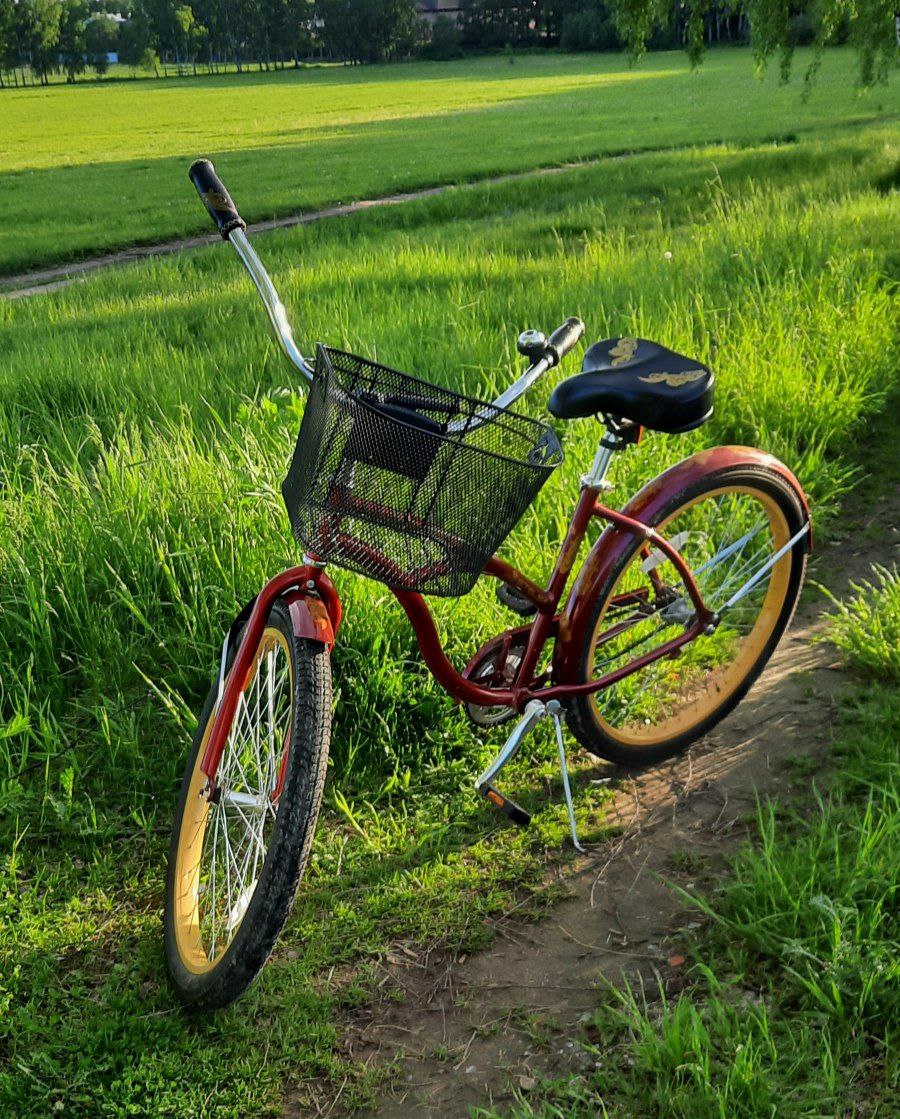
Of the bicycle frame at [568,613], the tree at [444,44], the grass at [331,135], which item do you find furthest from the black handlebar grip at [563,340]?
the tree at [444,44]

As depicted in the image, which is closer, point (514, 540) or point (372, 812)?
point (372, 812)

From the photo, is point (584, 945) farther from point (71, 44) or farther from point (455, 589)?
point (71, 44)

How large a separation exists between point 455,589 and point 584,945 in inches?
40.2

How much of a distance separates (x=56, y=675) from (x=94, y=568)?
414 millimetres

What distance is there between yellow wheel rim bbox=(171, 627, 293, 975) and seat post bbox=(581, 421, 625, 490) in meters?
0.88

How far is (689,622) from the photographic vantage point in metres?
3.12

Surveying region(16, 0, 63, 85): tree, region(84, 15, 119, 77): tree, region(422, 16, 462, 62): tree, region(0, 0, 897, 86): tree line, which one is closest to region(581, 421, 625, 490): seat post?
region(0, 0, 897, 86): tree line

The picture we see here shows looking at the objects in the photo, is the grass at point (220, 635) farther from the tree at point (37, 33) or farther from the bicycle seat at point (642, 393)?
the tree at point (37, 33)

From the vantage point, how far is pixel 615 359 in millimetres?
2688

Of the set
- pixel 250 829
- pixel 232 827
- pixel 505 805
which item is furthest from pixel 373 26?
pixel 250 829

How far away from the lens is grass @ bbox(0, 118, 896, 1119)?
2.52 m

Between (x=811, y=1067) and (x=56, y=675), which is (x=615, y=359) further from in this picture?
(x=56, y=675)

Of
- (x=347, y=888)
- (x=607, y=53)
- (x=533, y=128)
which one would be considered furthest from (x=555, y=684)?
(x=607, y=53)

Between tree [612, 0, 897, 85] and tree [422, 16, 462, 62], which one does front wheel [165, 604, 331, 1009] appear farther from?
tree [422, 16, 462, 62]
